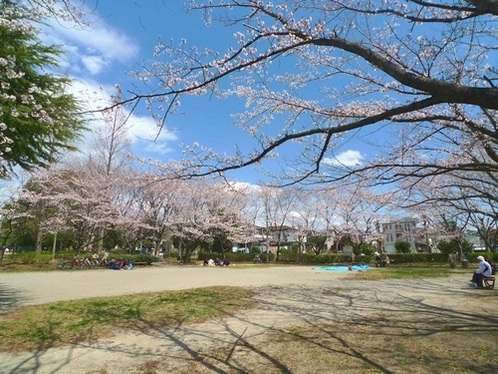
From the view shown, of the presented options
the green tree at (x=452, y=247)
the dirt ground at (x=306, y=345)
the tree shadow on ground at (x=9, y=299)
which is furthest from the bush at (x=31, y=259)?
the green tree at (x=452, y=247)

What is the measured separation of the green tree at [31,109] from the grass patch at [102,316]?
2.62 meters

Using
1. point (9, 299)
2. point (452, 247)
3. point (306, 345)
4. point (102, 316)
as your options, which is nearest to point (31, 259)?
point (9, 299)

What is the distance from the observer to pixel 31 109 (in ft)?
19.0

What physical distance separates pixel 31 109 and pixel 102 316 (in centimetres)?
380

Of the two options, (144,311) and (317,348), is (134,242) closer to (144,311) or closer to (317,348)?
(144,311)

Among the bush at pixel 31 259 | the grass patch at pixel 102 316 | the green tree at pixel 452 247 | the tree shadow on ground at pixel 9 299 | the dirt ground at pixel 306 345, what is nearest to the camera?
the dirt ground at pixel 306 345

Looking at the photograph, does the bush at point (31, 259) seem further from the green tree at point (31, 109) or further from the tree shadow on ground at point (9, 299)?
the green tree at point (31, 109)

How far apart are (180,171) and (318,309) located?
405 centimetres

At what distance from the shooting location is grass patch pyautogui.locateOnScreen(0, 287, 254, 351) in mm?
4688

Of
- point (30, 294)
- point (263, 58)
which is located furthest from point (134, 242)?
point (263, 58)

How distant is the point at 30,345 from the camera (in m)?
4.32

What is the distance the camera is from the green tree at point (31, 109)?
5786mm

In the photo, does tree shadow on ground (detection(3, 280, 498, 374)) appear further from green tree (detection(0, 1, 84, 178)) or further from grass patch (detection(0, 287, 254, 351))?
green tree (detection(0, 1, 84, 178))

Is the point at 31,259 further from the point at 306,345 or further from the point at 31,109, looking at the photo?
the point at 306,345
